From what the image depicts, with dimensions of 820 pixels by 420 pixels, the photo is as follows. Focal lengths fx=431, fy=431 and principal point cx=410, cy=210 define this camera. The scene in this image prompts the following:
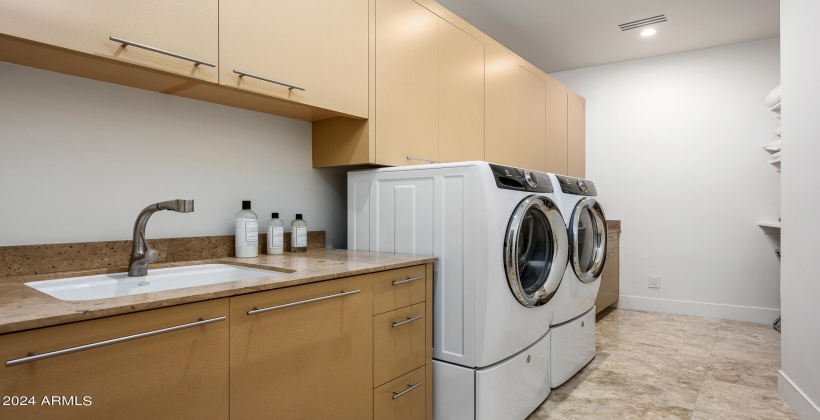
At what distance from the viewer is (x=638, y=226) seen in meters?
4.31

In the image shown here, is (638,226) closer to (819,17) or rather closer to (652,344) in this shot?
(652,344)

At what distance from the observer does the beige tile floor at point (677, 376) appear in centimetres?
212

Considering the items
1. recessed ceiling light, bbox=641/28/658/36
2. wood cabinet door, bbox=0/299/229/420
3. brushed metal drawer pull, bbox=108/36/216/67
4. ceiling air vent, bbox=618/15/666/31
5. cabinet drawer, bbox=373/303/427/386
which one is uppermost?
recessed ceiling light, bbox=641/28/658/36

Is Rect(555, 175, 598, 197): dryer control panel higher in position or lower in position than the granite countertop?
higher

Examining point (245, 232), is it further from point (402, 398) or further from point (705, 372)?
point (705, 372)

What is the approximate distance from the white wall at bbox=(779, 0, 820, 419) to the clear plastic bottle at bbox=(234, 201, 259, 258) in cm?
240

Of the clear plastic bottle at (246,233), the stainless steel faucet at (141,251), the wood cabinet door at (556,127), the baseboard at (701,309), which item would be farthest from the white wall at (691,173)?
the stainless steel faucet at (141,251)

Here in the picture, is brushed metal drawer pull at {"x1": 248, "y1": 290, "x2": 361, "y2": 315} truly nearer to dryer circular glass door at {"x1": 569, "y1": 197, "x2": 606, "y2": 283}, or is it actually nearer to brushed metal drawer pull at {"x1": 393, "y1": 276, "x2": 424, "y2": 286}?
brushed metal drawer pull at {"x1": 393, "y1": 276, "x2": 424, "y2": 286}

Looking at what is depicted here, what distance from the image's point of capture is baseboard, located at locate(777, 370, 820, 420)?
188 centimetres

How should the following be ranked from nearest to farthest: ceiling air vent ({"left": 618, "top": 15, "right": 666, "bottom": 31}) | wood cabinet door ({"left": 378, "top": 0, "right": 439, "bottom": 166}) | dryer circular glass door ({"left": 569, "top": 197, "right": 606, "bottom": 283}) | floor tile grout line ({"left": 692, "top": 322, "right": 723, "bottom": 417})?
wood cabinet door ({"left": 378, "top": 0, "right": 439, "bottom": 166}) < floor tile grout line ({"left": 692, "top": 322, "right": 723, "bottom": 417}) < dryer circular glass door ({"left": 569, "top": 197, "right": 606, "bottom": 283}) < ceiling air vent ({"left": 618, "top": 15, "right": 666, "bottom": 31})

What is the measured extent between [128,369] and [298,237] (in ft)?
3.76

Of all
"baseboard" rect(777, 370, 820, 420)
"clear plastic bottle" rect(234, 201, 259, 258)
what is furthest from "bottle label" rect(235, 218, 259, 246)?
"baseboard" rect(777, 370, 820, 420)

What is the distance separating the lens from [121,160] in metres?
1.57

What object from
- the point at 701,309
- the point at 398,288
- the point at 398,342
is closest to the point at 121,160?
the point at 398,288
